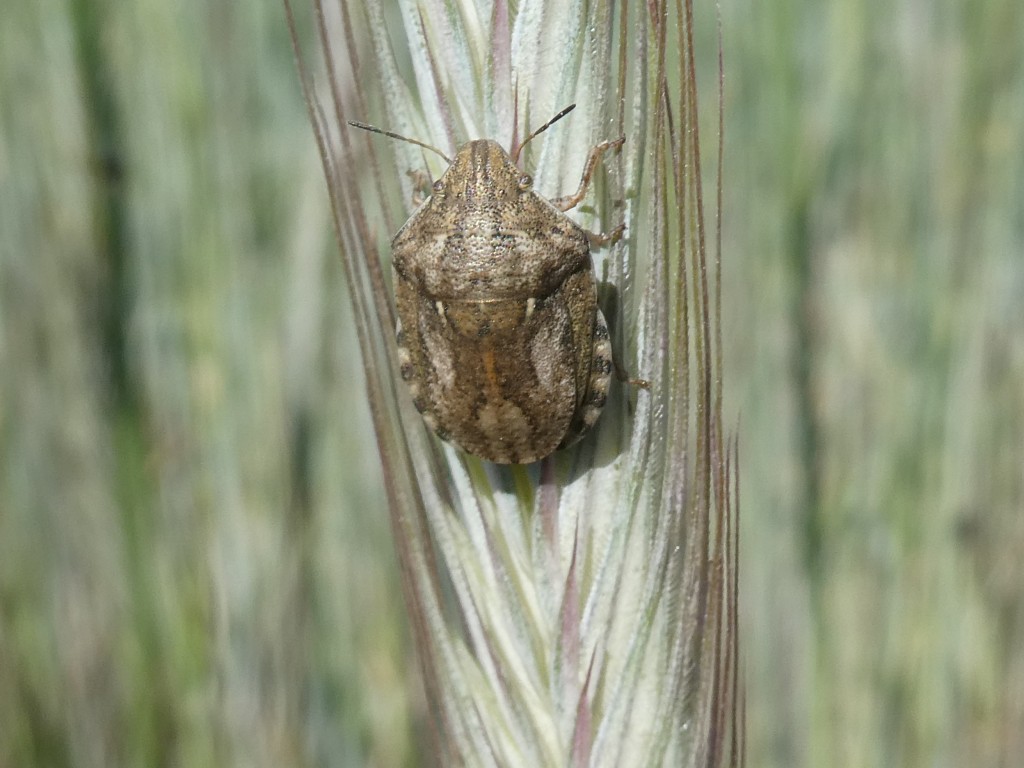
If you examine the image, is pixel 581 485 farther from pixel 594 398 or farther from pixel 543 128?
pixel 543 128

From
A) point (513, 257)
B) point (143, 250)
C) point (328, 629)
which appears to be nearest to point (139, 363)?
point (143, 250)

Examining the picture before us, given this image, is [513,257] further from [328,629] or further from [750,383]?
[328,629]

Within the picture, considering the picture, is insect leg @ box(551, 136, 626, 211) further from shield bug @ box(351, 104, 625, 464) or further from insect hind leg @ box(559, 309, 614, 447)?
insect hind leg @ box(559, 309, 614, 447)

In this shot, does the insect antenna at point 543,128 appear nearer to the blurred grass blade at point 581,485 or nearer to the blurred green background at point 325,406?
the blurred grass blade at point 581,485

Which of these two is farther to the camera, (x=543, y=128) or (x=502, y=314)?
(x=502, y=314)

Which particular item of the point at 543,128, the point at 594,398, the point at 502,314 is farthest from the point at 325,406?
the point at 543,128

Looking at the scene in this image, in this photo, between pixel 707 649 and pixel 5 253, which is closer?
pixel 707 649
